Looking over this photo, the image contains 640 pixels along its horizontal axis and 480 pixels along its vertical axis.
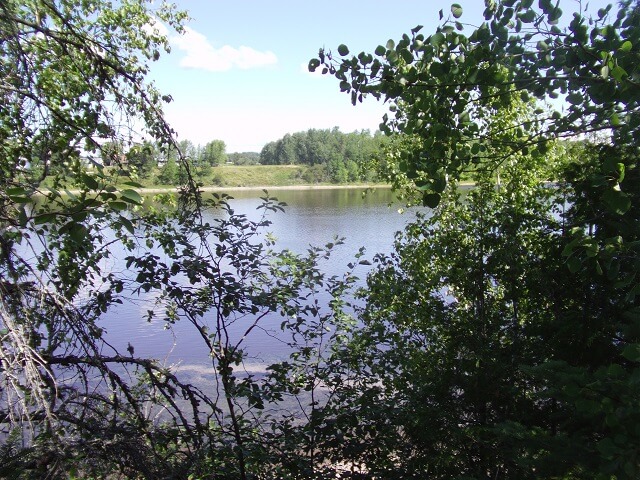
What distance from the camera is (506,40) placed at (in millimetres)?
2309

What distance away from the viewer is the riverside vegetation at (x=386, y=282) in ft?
7.13

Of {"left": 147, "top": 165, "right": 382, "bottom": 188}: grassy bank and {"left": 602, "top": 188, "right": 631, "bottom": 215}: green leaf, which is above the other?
{"left": 602, "top": 188, "right": 631, "bottom": 215}: green leaf

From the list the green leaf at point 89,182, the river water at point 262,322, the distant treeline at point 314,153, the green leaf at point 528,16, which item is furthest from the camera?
the distant treeline at point 314,153

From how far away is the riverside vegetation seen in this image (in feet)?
7.13

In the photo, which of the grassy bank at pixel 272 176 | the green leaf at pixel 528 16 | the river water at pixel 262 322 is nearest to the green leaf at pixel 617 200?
the green leaf at pixel 528 16

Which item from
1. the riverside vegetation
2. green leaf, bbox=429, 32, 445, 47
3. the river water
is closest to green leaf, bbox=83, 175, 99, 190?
the riverside vegetation

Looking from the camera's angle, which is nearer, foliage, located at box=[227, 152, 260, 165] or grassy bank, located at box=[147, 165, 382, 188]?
grassy bank, located at box=[147, 165, 382, 188]

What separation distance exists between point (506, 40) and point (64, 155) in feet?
10.8

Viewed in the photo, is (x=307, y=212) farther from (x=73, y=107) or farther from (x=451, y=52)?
(x=451, y=52)

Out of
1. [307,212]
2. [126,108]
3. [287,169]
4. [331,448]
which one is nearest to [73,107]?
[126,108]

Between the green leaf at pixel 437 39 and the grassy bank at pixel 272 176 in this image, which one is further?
the grassy bank at pixel 272 176

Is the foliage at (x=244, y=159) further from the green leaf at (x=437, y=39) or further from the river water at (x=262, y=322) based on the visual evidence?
the green leaf at (x=437, y=39)

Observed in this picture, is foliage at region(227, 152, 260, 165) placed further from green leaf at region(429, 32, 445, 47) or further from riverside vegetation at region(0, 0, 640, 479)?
green leaf at region(429, 32, 445, 47)

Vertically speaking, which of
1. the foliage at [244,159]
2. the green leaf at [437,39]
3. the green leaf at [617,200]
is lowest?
the foliage at [244,159]
